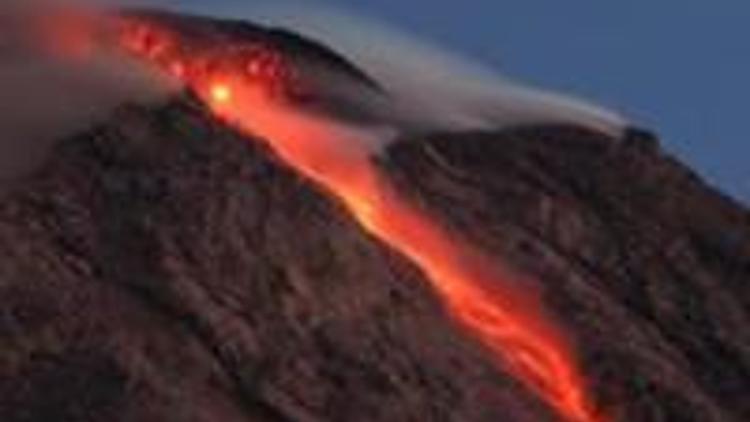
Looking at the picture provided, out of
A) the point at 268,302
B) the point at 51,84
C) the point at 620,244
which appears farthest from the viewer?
the point at 620,244

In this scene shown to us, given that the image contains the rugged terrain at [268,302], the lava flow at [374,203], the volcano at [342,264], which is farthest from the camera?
the lava flow at [374,203]

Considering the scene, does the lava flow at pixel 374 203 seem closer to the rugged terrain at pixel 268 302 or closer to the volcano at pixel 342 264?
the volcano at pixel 342 264

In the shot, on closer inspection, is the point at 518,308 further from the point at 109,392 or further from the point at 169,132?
the point at 109,392

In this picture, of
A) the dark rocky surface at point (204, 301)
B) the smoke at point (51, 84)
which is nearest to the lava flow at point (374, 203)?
the smoke at point (51, 84)

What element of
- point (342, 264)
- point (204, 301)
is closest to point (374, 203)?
point (342, 264)

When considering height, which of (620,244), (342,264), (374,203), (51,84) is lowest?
(342,264)

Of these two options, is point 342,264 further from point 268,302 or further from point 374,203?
point 374,203

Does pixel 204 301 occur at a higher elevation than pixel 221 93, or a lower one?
lower

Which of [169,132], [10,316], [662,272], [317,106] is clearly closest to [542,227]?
[662,272]
